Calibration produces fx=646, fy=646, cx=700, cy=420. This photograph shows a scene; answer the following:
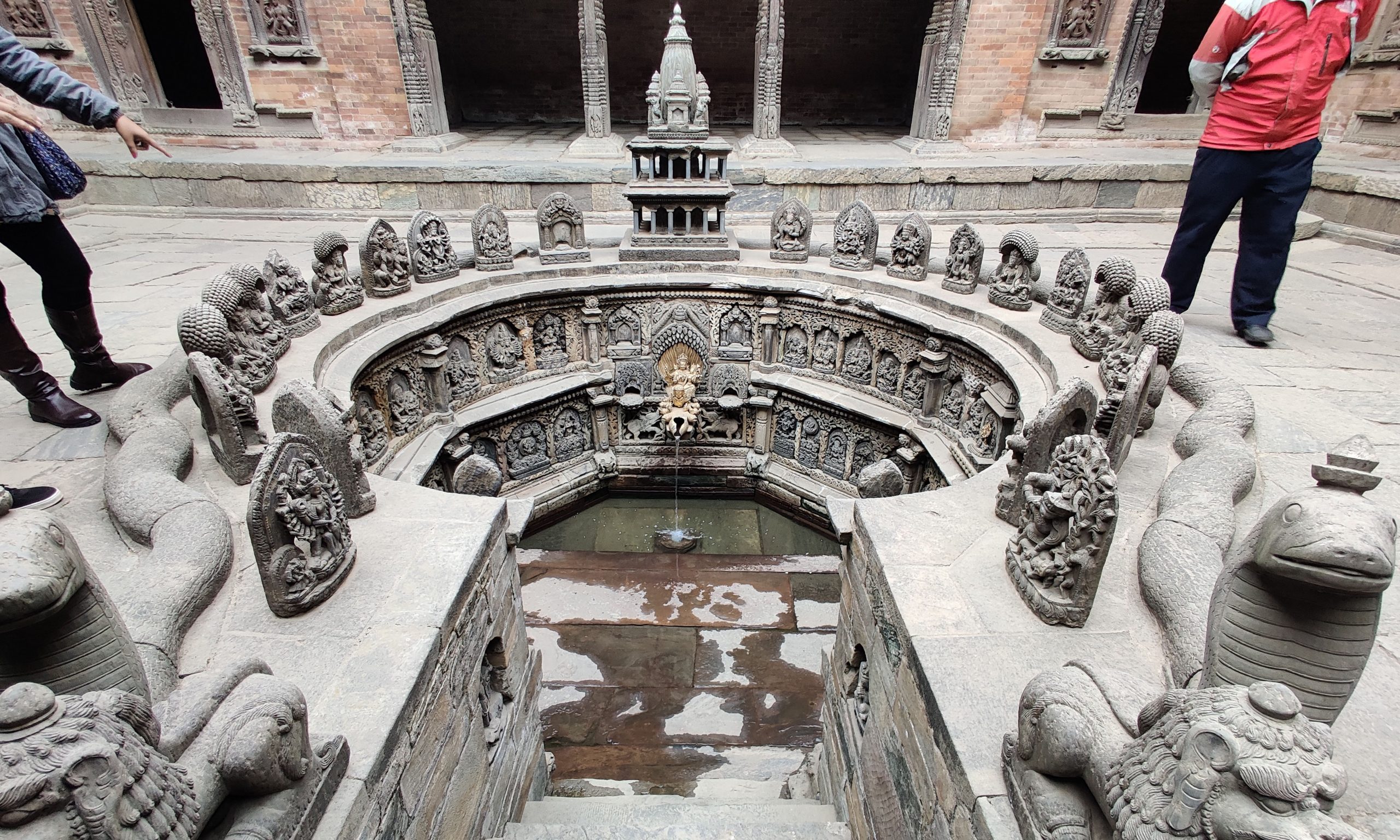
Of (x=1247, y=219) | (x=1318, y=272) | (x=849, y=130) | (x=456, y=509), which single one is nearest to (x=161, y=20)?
(x=849, y=130)

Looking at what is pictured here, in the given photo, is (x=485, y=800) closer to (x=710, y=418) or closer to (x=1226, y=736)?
(x=1226, y=736)

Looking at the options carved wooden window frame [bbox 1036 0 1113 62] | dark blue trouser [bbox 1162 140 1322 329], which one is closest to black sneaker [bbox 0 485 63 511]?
dark blue trouser [bbox 1162 140 1322 329]

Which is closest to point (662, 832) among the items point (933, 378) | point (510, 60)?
point (933, 378)

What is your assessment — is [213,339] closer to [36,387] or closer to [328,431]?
[36,387]

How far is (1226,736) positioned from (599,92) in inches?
514

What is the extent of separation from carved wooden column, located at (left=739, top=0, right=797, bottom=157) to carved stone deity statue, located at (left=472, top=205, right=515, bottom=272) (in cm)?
562

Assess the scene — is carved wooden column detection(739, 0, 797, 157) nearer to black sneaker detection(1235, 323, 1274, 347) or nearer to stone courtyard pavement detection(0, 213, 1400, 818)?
stone courtyard pavement detection(0, 213, 1400, 818)

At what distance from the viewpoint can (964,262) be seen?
7.52 metres

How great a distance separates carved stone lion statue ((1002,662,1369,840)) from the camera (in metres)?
1.53

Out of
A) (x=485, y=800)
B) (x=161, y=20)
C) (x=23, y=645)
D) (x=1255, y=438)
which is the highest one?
(x=161, y=20)

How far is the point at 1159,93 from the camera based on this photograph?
1927 cm

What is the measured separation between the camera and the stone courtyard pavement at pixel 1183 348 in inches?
163

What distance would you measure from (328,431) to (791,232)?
6.63m

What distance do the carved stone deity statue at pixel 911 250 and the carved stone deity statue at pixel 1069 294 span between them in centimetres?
185
